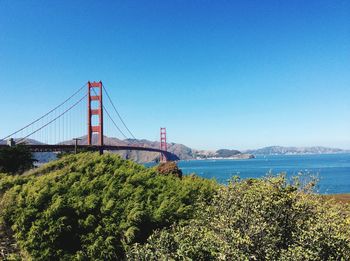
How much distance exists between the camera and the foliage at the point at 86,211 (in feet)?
33.1

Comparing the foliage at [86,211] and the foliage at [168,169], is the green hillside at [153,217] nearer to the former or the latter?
the foliage at [86,211]

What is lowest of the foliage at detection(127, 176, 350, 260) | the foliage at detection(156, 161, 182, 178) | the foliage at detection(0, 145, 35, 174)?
the foliage at detection(127, 176, 350, 260)

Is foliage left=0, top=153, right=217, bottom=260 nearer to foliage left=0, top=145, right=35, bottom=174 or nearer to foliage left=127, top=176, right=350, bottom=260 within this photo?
foliage left=127, top=176, right=350, bottom=260

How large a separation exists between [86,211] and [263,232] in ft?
18.7

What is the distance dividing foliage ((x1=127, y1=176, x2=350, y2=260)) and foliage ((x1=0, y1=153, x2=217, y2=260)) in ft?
4.70

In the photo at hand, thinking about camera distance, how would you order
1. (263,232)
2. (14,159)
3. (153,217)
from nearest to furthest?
(263,232)
(153,217)
(14,159)

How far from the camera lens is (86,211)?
35.3 ft

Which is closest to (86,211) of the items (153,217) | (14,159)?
(153,217)

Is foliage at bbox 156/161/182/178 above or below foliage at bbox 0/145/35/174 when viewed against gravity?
below

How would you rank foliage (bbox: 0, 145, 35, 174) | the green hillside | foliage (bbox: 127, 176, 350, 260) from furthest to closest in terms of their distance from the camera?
foliage (bbox: 0, 145, 35, 174) < the green hillside < foliage (bbox: 127, 176, 350, 260)

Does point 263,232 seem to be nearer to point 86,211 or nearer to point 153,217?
point 153,217

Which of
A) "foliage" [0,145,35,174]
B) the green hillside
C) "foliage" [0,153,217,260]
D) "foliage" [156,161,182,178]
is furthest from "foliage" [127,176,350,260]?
"foliage" [0,145,35,174]

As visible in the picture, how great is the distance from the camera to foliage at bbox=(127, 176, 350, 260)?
286 inches

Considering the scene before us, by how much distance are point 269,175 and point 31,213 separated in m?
7.44
